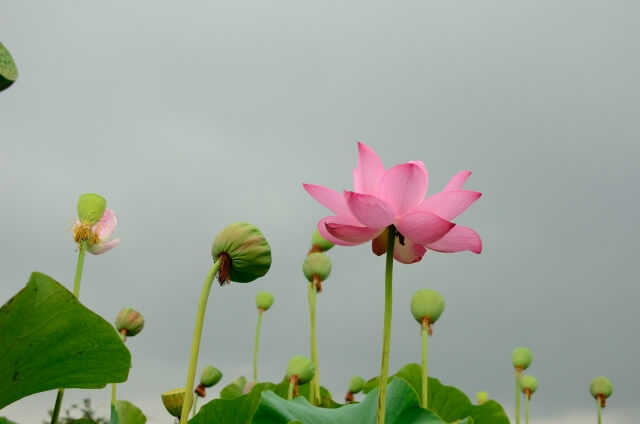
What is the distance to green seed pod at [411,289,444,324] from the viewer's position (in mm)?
2125

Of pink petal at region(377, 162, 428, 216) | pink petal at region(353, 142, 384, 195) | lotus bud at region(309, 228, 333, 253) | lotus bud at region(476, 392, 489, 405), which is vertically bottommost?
lotus bud at region(476, 392, 489, 405)

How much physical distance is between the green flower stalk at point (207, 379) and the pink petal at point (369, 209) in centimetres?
213

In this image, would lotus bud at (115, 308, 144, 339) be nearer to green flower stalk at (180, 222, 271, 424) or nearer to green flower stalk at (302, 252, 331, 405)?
green flower stalk at (302, 252, 331, 405)

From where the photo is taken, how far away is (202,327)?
3.40ft

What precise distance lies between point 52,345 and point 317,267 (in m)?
1.88

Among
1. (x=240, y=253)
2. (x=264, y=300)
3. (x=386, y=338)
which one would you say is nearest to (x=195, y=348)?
(x=240, y=253)

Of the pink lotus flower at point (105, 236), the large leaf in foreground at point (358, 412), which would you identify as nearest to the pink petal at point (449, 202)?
the large leaf in foreground at point (358, 412)

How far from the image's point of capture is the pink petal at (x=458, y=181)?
3.71 ft

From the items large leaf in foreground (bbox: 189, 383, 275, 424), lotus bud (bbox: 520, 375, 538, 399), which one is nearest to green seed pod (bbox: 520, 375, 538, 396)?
lotus bud (bbox: 520, 375, 538, 399)

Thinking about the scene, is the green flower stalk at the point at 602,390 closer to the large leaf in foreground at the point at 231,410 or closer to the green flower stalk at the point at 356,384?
the green flower stalk at the point at 356,384

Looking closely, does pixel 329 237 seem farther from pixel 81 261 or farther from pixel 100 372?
pixel 81 261

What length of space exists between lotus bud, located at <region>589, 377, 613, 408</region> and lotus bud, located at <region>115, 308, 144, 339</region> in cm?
255

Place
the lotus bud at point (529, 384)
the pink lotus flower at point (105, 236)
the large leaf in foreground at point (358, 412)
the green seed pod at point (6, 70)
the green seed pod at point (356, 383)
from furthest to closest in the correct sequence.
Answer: the green seed pod at point (356, 383) → the lotus bud at point (529, 384) → the pink lotus flower at point (105, 236) → the large leaf in foreground at point (358, 412) → the green seed pod at point (6, 70)

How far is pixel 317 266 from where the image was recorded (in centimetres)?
282
